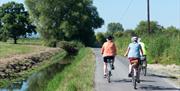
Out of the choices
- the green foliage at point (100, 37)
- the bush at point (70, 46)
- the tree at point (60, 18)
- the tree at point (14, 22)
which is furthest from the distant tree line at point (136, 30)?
the tree at point (14, 22)

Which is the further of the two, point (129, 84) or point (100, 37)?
point (100, 37)

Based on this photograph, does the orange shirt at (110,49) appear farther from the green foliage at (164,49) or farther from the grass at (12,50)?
the grass at (12,50)

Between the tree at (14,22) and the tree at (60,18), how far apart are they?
13.8 meters

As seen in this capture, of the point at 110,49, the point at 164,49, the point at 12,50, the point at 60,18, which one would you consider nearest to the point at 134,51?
the point at 110,49

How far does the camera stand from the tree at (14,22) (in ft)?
359

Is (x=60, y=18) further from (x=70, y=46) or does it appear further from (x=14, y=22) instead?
(x=14, y=22)

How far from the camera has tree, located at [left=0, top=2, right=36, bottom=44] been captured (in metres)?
109

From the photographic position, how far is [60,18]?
91.1 m

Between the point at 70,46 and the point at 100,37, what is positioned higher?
the point at 100,37

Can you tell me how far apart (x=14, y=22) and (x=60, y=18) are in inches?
958

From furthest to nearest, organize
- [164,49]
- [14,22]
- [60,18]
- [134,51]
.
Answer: [14,22] < [60,18] < [164,49] < [134,51]

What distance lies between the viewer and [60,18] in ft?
299

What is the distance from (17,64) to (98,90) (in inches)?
944

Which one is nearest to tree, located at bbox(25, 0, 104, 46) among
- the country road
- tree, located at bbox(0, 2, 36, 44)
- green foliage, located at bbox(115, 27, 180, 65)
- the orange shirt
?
tree, located at bbox(0, 2, 36, 44)
